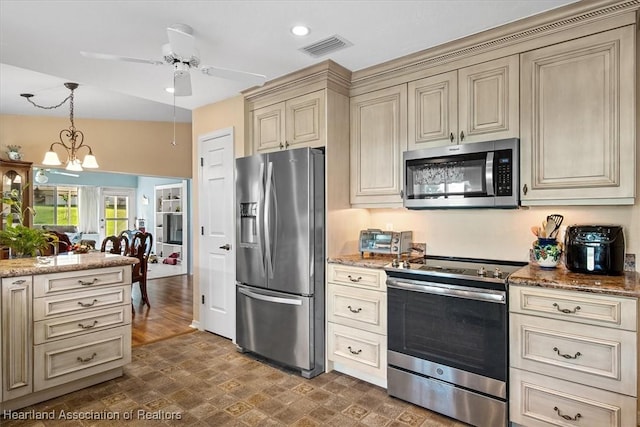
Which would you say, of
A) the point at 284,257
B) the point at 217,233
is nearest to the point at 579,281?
the point at 284,257

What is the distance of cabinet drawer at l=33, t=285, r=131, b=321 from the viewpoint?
249 centimetres

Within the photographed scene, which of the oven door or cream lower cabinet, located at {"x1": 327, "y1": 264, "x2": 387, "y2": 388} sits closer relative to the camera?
the oven door

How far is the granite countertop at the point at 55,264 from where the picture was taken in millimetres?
2399

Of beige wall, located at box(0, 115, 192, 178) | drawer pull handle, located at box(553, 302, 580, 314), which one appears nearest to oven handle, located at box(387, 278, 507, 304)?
drawer pull handle, located at box(553, 302, 580, 314)

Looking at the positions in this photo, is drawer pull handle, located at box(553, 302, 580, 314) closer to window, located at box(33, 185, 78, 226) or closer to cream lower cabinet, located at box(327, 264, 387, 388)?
cream lower cabinet, located at box(327, 264, 387, 388)

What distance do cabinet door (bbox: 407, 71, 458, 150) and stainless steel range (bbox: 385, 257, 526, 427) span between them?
36.3 inches

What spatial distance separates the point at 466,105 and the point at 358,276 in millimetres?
1443

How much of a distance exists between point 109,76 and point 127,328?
212cm

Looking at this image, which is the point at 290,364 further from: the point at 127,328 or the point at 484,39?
the point at 484,39

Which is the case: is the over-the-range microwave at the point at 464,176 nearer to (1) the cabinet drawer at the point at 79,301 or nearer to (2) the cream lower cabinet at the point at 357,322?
(2) the cream lower cabinet at the point at 357,322

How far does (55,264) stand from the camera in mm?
2629

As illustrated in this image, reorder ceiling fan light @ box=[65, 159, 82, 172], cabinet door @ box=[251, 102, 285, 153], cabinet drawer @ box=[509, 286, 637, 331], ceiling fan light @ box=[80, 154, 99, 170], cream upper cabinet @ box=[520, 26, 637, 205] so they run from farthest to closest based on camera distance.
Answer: ceiling fan light @ box=[80, 154, 99, 170]
ceiling fan light @ box=[65, 159, 82, 172]
cabinet door @ box=[251, 102, 285, 153]
cream upper cabinet @ box=[520, 26, 637, 205]
cabinet drawer @ box=[509, 286, 637, 331]

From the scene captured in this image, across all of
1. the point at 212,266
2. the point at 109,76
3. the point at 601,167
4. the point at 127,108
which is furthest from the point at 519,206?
the point at 127,108

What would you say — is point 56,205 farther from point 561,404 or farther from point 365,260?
point 561,404
